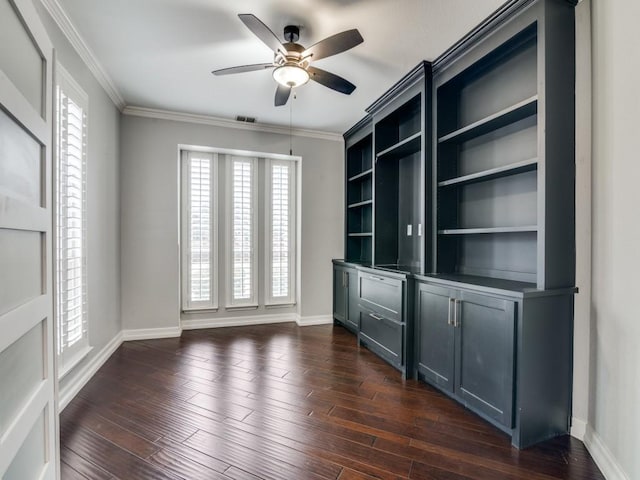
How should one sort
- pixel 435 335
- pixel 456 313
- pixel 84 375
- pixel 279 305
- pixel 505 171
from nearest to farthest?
pixel 505 171 < pixel 456 313 < pixel 435 335 < pixel 84 375 < pixel 279 305

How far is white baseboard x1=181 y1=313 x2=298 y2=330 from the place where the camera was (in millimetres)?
4371

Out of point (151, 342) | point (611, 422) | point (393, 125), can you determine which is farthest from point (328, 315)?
point (611, 422)

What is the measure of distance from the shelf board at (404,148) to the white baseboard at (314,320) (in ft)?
7.91

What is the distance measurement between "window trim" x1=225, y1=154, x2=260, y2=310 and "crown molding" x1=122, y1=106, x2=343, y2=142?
0.44m

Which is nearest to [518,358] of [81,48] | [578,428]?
[578,428]

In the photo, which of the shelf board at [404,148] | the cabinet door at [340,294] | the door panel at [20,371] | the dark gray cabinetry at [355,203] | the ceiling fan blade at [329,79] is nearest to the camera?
the door panel at [20,371]

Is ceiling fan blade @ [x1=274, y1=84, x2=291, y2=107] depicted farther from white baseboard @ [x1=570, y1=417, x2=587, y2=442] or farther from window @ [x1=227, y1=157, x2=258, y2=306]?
white baseboard @ [x1=570, y1=417, x2=587, y2=442]

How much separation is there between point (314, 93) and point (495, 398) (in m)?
3.11

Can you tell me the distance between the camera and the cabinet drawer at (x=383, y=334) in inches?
118

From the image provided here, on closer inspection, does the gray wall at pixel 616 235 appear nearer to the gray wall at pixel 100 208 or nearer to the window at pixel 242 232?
the gray wall at pixel 100 208

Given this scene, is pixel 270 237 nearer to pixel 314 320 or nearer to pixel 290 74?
pixel 314 320

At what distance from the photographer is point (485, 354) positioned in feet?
7.02

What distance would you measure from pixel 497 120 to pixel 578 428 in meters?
2.08

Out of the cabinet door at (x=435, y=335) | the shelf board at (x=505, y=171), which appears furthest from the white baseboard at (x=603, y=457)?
the shelf board at (x=505, y=171)
